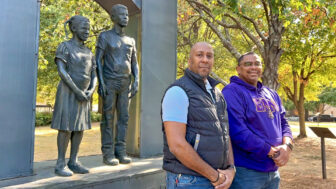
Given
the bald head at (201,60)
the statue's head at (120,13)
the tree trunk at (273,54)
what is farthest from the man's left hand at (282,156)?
the tree trunk at (273,54)

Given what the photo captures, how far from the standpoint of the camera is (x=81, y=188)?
327cm

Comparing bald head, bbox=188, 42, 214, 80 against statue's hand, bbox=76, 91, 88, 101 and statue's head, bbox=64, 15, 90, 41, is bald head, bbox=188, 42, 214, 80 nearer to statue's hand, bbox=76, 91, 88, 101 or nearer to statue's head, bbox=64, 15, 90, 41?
statue's hand, bbox=76, 91, 88, 101

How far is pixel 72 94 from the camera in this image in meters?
3.72

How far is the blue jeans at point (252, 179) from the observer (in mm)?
2506

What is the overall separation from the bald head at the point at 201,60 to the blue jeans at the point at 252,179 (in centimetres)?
103

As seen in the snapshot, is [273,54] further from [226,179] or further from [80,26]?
[226,179]

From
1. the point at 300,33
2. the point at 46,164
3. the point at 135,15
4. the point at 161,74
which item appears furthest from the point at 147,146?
the point at 300,33

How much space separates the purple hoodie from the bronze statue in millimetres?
2057

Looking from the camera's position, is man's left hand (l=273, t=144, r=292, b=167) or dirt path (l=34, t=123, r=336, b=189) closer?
man's left hand (l=273, t=144, r=292, b=167)

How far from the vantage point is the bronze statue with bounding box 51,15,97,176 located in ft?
11.9

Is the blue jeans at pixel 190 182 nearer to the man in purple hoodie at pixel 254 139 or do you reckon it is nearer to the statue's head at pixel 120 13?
the man in purple hoodie at pixel 254 139

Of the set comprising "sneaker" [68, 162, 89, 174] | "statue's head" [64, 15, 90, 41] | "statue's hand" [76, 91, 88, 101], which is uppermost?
"statue's head" [64, 15, 90, 41]

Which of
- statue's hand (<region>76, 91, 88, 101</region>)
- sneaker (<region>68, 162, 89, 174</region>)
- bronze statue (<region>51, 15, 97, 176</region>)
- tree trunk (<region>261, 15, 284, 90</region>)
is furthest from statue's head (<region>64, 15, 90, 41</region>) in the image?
tree trunk (<region>261, 15, 284, 90</region>)

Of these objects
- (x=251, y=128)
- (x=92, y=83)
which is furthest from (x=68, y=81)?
(x=251, y=128)
